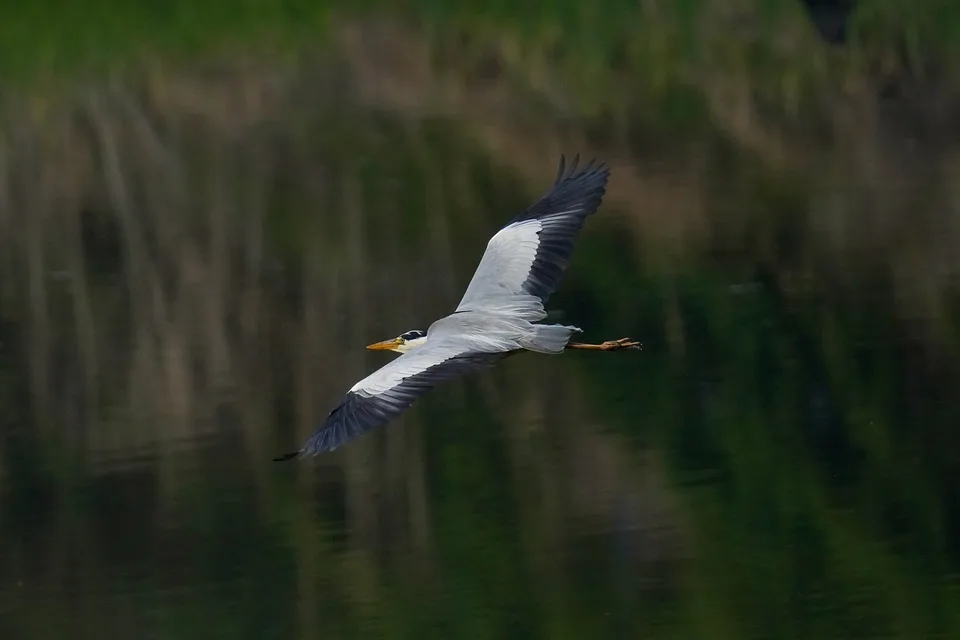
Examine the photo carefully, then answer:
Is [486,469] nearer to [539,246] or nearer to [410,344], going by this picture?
[410,344]

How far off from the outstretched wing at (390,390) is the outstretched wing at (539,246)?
0.72 m

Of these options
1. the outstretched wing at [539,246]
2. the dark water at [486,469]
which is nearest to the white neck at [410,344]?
the outstretched wing at [539,246]

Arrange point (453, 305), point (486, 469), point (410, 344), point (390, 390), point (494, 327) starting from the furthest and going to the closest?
point (453, 305) < point (486, 469) < point (410, 344) < point (494, 327) < point (390, 390)

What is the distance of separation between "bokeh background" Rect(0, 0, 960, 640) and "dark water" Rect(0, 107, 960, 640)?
26 mm

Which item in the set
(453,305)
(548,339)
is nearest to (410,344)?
(548,339)

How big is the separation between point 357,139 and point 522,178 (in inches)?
102

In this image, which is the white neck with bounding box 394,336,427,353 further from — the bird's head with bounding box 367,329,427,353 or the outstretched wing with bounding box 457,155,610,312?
the outstretched wing with bounding box 457,155,610,312

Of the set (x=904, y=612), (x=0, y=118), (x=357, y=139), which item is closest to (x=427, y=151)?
(x=357, y=139)

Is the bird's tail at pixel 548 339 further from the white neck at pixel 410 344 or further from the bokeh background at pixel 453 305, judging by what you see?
the bokeh background at pixel 453 305

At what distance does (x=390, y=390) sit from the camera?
24.4ft

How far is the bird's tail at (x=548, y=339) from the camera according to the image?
8.12 m

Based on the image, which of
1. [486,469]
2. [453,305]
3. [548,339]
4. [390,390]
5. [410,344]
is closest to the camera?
[390,390]

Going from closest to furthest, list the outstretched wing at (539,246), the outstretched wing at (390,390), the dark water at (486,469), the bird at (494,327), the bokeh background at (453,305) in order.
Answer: the outstretched wing at (390,390)
the bird at (494,327)
the dark water at (486,469)
the bokeh background at (453,305)
the outstretched wing at (539,246)

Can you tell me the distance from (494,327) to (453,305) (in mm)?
3760
